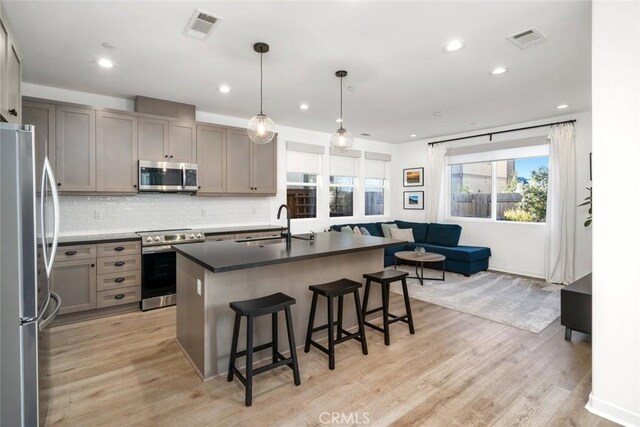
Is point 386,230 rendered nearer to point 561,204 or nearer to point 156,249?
point 561,204

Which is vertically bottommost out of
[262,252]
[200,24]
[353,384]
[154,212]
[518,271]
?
[353,384]

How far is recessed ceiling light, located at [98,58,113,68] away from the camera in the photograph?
10.3 feet

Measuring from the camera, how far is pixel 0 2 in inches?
85.7

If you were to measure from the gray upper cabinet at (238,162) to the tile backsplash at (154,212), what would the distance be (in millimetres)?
367

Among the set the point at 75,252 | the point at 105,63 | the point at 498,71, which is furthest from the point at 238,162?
the point at 498,71

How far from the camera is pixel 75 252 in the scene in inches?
140

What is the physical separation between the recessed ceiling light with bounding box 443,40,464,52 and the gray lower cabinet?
13.9ft

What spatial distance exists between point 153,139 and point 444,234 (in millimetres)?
5305

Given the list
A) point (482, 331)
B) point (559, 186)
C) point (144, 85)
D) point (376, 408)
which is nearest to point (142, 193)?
point (144, 85)

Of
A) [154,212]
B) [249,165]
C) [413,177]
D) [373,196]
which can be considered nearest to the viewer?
[154,212]

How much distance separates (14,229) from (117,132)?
9.62 feet

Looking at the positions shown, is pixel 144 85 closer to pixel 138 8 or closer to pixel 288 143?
pixel 138 8

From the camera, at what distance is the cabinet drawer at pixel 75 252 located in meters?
3.49

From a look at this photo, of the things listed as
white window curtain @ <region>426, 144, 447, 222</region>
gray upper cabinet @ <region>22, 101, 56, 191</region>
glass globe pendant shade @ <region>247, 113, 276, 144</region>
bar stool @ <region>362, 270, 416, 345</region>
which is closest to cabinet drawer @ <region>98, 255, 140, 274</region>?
gray upper cabinet @ <region>22, 101, 56, 191</region>
